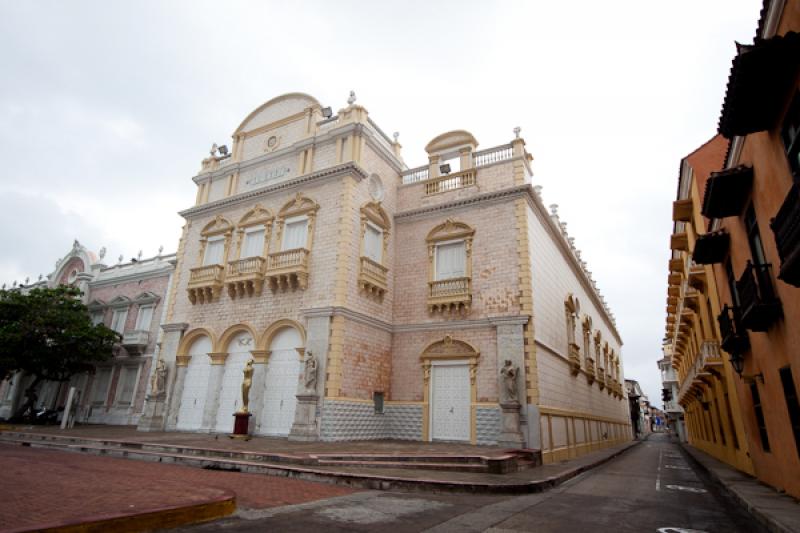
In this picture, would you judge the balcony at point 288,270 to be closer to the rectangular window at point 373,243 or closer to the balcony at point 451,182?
the rectangular window at point 373,243

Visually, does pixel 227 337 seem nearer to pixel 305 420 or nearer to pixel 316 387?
pixel 316 387

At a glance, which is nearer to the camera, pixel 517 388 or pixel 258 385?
pixel 517 388

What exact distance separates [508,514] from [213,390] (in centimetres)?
1569

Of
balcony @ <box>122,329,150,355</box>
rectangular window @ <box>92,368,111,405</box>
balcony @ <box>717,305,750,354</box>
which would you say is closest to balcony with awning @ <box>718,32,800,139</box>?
balcony @ <box>717,305,750,354</box>

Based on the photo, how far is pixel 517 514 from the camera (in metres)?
7.25

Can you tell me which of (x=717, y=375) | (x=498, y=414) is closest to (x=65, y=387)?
(x=498, y=414)

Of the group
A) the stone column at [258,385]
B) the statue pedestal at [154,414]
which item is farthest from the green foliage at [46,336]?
the stone column at [258,385]

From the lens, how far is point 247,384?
17.5 meters

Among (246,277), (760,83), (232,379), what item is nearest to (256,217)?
(246,277)

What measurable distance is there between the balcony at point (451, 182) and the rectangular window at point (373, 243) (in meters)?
3.06

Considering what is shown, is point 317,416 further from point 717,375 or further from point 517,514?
point 717,375

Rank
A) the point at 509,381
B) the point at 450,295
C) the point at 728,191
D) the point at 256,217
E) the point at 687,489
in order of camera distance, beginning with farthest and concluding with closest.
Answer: the point at 256,217 < the point at 450,295 < the point at 509,381 < the point at 687,489 < the point at 728,191

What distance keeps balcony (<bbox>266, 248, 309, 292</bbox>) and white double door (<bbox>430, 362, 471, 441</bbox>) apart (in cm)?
653

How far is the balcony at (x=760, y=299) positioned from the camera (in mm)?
7703
